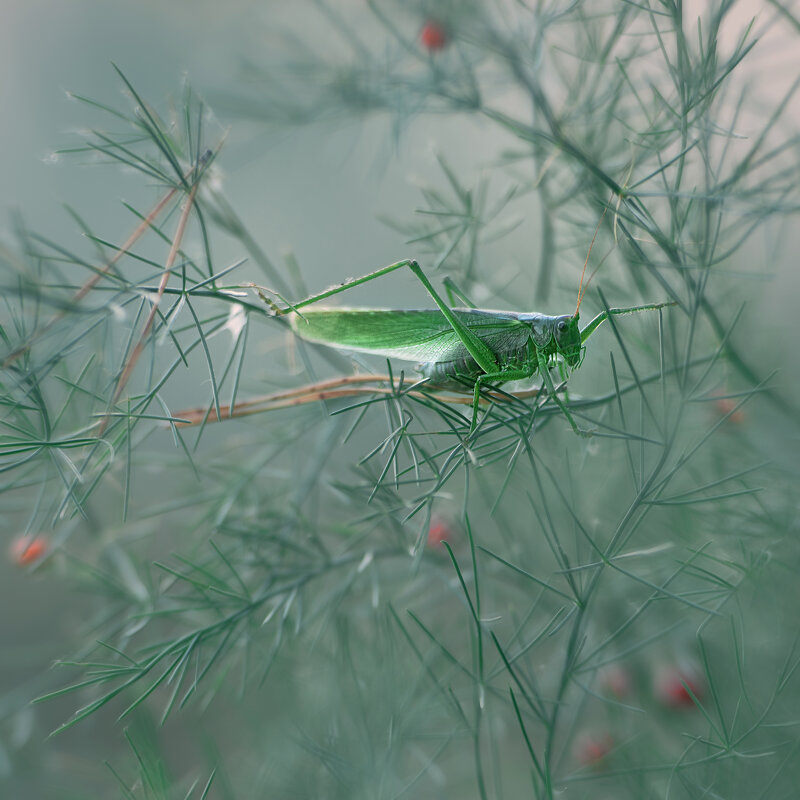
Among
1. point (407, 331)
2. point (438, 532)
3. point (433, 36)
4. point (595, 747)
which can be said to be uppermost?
point (433, 36)

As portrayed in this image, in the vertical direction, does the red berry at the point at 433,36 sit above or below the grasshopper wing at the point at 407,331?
above

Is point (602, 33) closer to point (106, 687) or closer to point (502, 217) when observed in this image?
point (502, 217)

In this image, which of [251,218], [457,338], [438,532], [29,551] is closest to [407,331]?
[457,338]

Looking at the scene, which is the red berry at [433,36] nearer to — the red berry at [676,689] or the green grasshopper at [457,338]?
the green grasshopper at [457,338]

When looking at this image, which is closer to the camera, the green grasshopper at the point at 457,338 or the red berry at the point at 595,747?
the green grasshopper at the point at 457,338

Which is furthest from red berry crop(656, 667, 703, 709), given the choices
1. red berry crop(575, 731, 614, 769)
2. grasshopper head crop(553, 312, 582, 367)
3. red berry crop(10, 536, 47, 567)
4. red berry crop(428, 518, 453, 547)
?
red berry crop(10, 536, 47, 567)

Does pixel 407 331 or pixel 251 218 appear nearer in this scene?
pixel 407 331

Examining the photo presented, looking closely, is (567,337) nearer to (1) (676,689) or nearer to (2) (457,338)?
(2) (457,338)

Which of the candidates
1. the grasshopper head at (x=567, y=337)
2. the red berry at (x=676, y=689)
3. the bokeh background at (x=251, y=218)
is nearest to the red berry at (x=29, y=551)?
the bokeh background at (x=251, y=218)
